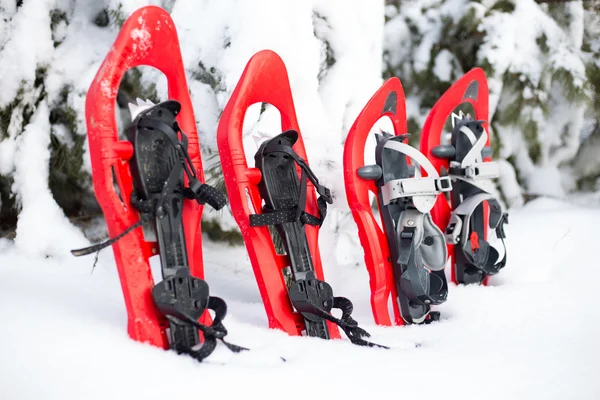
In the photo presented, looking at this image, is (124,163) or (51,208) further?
(51,208)

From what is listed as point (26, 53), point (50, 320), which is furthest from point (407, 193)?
point (26, 53)

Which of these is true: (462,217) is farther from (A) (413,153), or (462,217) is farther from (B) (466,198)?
(A) (413,153)

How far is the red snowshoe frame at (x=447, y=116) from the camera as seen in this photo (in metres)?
2.70

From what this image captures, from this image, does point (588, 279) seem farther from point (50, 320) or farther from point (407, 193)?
point (50, 320)

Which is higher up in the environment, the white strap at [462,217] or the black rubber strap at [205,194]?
the black rubber strap at [205,194]

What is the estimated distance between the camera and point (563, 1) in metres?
3.86

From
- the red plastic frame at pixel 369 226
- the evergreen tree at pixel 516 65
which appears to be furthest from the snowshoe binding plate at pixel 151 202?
the evergreen tree at pixel 516 65

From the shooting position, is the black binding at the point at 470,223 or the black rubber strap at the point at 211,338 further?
the black binding at the point at 470,223

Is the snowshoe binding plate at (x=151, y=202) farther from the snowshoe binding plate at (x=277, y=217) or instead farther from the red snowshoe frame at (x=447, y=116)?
the red snowshoe frame at (x=447, y=116)

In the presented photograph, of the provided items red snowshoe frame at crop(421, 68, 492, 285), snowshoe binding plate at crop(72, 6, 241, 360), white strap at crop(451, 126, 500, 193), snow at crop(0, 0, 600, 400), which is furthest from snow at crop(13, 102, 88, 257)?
white strap at crop(451, 126, 500, 193)

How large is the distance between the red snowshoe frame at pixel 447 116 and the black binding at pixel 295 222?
0.75m

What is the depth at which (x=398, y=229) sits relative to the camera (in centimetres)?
227

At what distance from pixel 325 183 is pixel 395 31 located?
1598 millimetres

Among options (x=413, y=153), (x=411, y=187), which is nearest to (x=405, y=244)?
(x=411, y=187)
